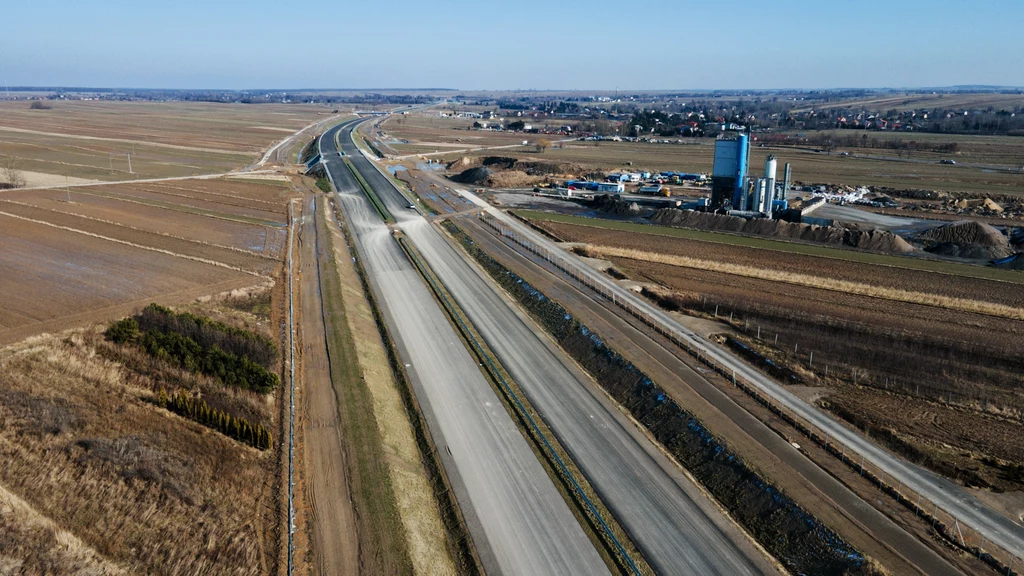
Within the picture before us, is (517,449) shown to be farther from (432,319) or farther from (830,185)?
(830,185)

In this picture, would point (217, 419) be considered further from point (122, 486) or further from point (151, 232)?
point (151, 232)

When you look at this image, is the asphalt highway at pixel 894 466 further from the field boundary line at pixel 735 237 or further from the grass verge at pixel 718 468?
the field boundary line at pixel 735 237

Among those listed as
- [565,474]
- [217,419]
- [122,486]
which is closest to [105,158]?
[217,419]

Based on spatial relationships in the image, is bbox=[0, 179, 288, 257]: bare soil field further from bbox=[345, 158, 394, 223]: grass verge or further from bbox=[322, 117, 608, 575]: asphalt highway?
bbox=[322, 117, 608, 575]: asphalt highway

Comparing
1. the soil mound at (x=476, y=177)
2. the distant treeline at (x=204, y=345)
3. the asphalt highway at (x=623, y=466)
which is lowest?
the asphalt highway at (x=623, y=466)

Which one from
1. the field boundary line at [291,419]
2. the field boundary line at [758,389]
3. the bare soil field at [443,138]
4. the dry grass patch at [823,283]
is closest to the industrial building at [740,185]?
the dry grass patch at [823,283]

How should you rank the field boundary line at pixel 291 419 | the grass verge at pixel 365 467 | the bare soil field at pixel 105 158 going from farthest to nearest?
the bare soil field at pixel 105 158, the field boundary line at pixel 291 419, the grass verge at pixel 365 467
